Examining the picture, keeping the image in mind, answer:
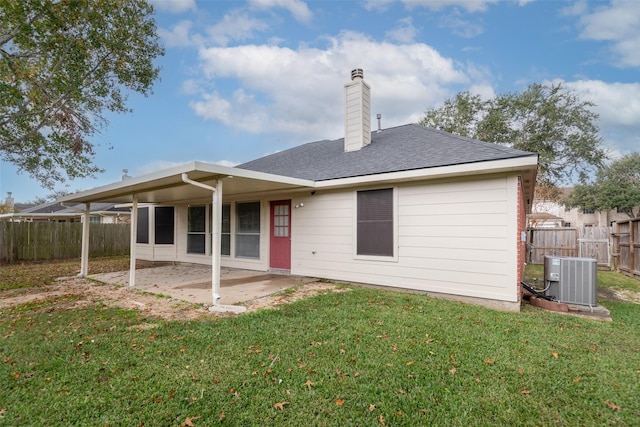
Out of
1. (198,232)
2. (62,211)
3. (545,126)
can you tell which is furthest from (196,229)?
(545,126)

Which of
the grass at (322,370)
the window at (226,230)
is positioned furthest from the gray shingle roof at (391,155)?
the grass at (322,370)

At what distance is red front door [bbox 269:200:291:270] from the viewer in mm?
8281

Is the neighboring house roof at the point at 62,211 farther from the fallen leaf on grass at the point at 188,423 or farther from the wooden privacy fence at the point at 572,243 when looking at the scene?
the wooden privacy fence at the point at 572,243

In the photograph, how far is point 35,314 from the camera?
194 inches

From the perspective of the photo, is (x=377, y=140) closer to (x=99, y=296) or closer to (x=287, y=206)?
(x=287, y=206)

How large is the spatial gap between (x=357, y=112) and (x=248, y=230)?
4.68 metres

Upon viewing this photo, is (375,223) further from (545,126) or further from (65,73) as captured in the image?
(545,126)

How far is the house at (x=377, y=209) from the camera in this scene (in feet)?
17.1

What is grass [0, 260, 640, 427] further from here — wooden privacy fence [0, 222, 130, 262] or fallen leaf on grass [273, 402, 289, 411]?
wooden privacy fence [0, 222, 130, 262]

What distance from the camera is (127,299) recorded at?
233 inches

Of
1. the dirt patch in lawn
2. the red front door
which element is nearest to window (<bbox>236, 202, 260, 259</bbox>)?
the red front door

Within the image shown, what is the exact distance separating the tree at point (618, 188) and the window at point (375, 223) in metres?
25.6

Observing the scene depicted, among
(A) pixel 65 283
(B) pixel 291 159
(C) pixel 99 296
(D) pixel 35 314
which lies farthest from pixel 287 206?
(A) pixel 65 283

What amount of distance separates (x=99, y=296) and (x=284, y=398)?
222 inches
